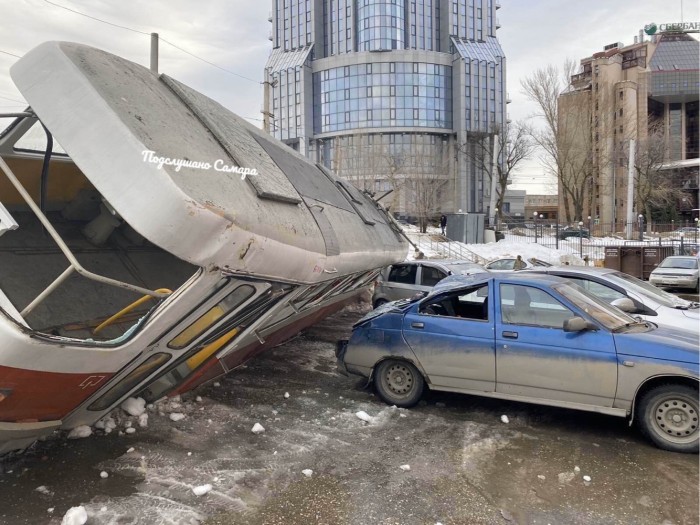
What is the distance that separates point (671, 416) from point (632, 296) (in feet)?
11.2


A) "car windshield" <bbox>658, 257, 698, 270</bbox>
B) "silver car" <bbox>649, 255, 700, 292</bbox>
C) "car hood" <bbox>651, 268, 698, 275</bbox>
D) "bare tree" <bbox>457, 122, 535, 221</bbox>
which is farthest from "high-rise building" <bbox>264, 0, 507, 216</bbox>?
"car hood" <bbox>651, 268, 698, 275</bbox>

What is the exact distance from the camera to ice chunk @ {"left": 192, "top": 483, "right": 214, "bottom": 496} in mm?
3727

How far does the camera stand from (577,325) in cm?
476

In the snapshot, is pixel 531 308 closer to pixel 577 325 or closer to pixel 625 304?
pixel 577 325

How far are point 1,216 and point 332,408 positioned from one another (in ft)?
12.2

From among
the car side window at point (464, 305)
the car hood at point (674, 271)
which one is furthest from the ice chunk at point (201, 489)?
the car hood at point (674, 271)

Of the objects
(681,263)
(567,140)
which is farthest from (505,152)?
(681,263)

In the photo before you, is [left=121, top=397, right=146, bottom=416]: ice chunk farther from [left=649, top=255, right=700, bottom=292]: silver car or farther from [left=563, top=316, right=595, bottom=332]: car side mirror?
[left=649, top=255, right=700, bottom=292]: silver car

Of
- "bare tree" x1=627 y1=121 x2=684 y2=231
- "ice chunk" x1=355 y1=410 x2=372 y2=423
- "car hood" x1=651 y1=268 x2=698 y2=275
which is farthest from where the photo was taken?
"bare tree" x1=627 y1=121 x2=684 y2=231

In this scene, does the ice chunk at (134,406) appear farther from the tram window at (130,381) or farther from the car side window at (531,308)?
the car side window at (531,308)

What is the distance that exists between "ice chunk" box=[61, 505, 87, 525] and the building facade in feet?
133

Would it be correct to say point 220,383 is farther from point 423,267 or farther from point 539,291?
point 423,267

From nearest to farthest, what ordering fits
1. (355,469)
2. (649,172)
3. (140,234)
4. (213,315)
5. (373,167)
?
(140,234) < (213,315) < (355,469) < (373,167) < (649,172)

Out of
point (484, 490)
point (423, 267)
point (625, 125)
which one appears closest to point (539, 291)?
point (484, 490)
